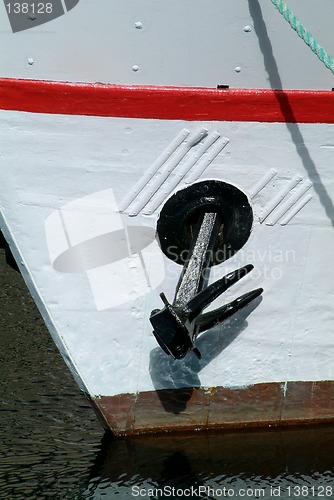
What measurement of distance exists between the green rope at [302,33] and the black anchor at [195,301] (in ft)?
2.92

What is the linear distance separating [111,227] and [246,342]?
2.91 feet

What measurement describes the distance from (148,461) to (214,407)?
426 mm

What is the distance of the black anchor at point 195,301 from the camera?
4188mm

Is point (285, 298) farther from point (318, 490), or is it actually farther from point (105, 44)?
point (105, 44)

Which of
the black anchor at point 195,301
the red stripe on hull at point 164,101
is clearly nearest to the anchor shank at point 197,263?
the black anchor at point 195,301

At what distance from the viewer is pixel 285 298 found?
453cm

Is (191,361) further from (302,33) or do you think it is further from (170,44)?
(302,33)

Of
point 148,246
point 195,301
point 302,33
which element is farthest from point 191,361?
point 302,33

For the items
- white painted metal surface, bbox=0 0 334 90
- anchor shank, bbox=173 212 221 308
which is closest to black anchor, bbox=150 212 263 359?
anchor shank, bbox=173 212 221 308

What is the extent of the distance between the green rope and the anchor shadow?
1.19m

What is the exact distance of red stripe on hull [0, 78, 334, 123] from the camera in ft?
13.6

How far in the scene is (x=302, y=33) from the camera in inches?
157

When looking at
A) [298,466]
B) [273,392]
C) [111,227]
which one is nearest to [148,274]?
[111,227]

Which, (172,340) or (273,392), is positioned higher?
(172,340)
